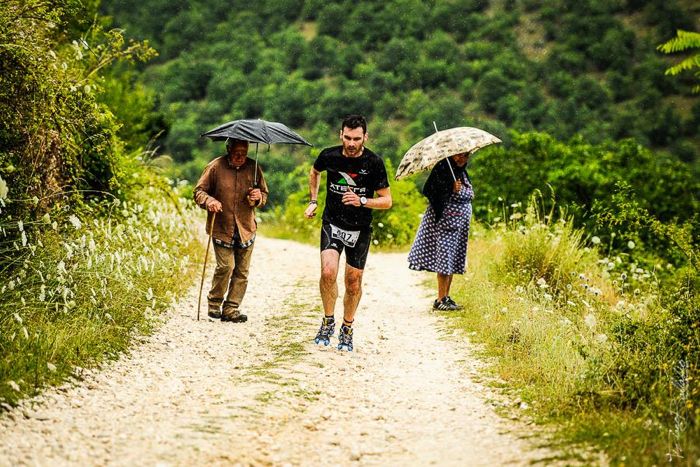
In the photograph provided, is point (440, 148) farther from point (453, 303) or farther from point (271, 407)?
point (271, 407)

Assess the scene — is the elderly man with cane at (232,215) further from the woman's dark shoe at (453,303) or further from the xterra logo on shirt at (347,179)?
the woman's dark shoe at (453,303)

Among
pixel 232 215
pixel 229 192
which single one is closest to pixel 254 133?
→ pixel 229 192

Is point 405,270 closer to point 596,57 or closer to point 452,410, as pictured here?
point 452,410

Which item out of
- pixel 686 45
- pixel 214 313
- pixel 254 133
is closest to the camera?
pixel 686 45

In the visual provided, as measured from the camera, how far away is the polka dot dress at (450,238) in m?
8.48

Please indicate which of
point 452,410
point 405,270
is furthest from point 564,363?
point 405,270

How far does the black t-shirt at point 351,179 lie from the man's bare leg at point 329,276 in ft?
0.90

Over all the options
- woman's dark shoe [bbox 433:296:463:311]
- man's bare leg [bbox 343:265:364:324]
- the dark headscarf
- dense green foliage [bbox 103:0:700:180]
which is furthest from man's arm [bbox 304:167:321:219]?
dense green foliage [bbox 103:0:700:180]

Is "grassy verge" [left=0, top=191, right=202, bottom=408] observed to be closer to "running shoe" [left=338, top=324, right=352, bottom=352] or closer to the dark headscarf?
"running shoe" [left=338, top=324, right=352, bottom=352]

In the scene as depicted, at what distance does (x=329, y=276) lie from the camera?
253 inches

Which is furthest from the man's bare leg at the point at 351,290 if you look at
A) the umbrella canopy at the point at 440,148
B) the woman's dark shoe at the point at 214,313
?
the woman's dark shoe at the point at 214,313

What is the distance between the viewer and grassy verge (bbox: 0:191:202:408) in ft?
16.3

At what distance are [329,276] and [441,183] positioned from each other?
250 centimetres

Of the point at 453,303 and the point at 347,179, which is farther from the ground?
the point at 347,179
